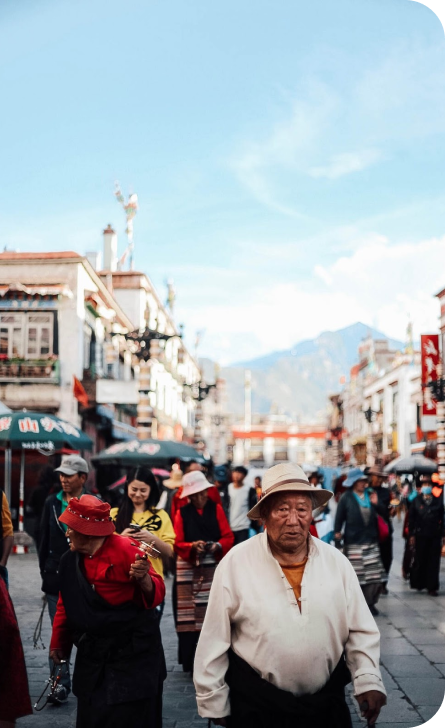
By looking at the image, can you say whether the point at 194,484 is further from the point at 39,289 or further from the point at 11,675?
the point at 39,289

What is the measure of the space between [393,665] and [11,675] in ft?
15.3

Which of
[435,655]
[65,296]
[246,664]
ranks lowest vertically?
[435,655]

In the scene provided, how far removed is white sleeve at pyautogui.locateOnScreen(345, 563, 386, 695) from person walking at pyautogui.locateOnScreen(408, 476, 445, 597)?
931 centimetres

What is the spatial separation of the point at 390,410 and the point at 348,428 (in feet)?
90.1

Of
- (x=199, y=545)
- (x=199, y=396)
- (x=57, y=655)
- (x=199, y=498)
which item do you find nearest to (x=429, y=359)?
(x=199, y=396)

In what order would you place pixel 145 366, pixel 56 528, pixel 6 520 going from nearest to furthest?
pixel 6 520
pixel 56 528
pixel 145 366

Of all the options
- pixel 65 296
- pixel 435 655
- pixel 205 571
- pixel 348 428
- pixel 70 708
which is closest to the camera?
pixel 70 708

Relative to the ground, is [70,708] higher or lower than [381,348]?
lower

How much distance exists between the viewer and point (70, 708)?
6277 millimetres

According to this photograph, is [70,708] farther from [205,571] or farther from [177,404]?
[177,404]

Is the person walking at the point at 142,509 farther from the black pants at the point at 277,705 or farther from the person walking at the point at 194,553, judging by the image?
the black pants at the point at 277,705

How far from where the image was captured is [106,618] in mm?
3988

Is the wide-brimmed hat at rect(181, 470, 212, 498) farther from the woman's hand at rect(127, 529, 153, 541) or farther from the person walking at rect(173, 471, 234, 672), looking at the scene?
the woman's hand at rect(127, 529, 153, 541)

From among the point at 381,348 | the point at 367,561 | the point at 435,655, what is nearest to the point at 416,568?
the point at 367,561
